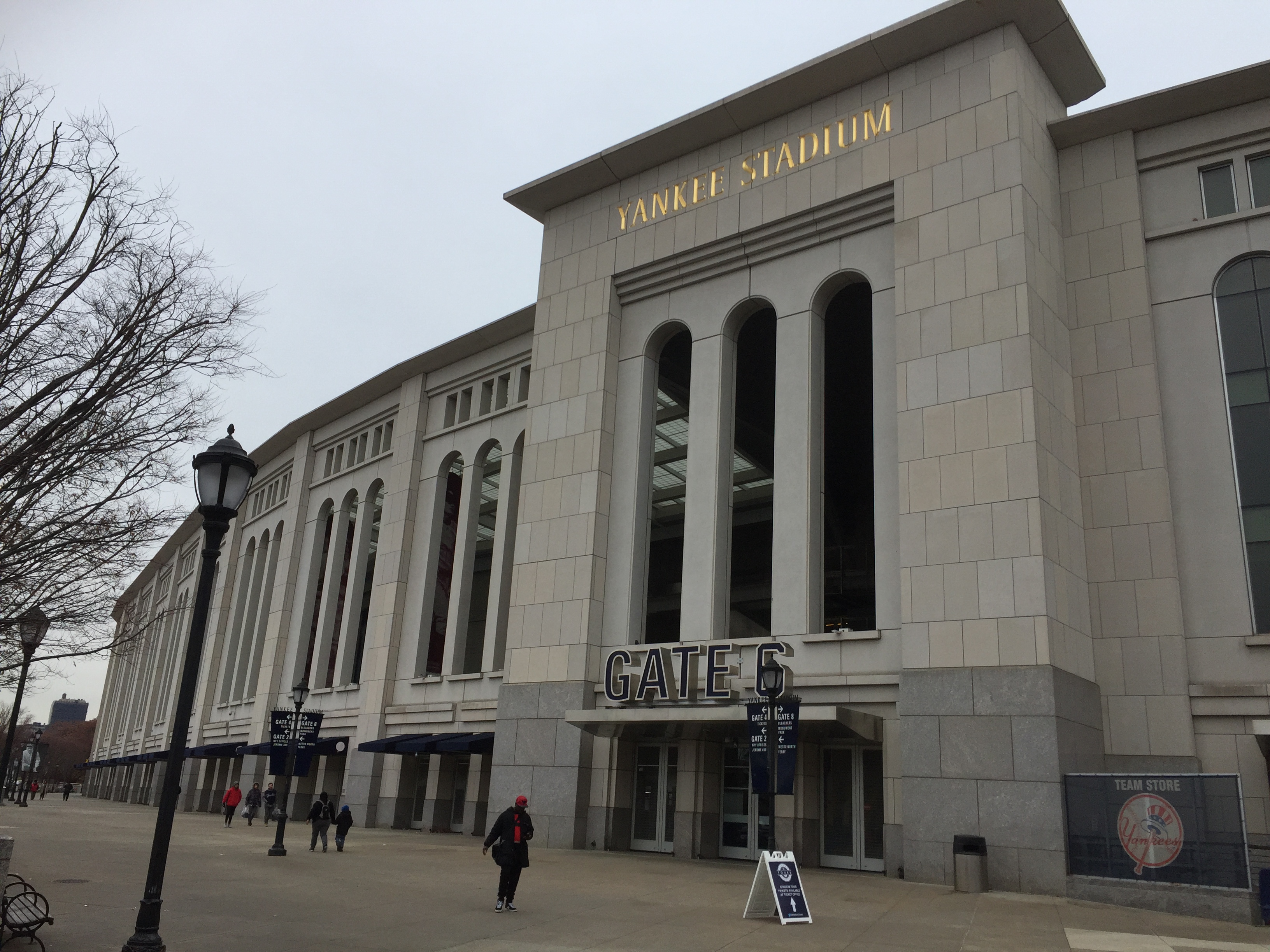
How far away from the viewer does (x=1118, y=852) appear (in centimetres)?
1834

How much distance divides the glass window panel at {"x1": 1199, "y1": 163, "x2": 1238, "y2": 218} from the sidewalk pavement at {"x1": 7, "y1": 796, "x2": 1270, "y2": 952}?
53.2 ft

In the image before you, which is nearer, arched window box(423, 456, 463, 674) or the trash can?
the trash can

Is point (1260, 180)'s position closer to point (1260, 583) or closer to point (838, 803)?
point (1260, 583)

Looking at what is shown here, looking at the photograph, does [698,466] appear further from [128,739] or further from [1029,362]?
[128,739]

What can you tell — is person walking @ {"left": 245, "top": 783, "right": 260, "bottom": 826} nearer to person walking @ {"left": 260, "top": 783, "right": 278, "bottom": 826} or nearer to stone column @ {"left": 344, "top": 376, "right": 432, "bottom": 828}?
person walking @ {"left": 260, "top": 783, "right": 278, "bottom": 826}

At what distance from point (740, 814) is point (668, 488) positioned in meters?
18.7

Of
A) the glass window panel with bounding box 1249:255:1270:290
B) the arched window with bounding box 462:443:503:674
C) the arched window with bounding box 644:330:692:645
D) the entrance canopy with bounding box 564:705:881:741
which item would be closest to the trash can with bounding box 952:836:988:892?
the entrance canopy with bounding box 564:705:881:741

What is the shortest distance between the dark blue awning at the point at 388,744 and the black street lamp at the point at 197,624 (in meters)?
24.7

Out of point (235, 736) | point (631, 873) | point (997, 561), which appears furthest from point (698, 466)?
point (235, 736)

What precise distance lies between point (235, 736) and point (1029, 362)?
42.3 meters

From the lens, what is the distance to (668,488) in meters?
42.7

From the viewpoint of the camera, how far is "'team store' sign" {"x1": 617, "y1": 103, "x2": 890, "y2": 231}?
2686cm

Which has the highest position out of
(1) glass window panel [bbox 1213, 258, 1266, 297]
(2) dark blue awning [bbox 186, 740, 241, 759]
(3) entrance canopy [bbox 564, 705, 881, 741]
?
(1) glass window panel [bbox 1213, 258, 1266, 297]

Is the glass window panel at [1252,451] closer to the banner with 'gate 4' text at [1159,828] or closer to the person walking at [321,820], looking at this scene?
the banner with 'gate 4' text at [1159,828]
